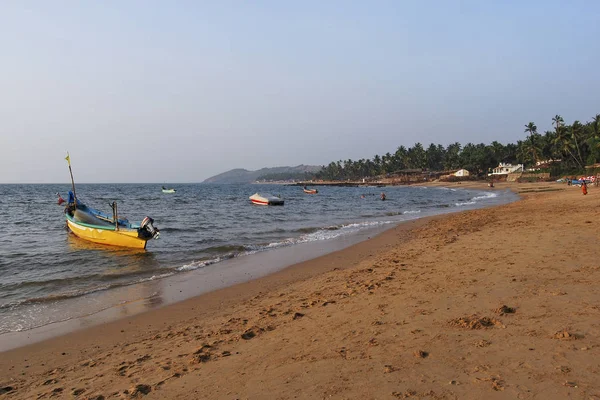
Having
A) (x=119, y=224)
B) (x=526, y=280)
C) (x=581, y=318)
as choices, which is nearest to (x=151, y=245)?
(x=119, y=224)

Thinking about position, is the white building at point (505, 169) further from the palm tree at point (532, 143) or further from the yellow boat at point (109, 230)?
the yellow boat at point (109, 230)

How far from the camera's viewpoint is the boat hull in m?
16.7

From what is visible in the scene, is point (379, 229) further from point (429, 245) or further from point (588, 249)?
point (588, 249)

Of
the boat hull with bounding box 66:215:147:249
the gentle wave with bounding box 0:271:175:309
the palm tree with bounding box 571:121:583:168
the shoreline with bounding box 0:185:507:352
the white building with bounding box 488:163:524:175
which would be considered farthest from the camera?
the white building with bounding box 488:163:524:175

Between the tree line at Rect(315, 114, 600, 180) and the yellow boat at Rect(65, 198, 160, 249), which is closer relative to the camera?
the yellow boat at Rect(65, 198, 160, 249)

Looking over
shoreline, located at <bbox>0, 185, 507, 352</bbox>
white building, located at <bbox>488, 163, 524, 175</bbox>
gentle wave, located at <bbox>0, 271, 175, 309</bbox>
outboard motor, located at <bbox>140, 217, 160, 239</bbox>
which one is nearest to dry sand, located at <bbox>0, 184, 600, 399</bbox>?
shoreline, located at <bbox>0, 185, 507, 352</bbox>

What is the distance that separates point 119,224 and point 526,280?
17972mm

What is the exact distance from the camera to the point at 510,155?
387 ft

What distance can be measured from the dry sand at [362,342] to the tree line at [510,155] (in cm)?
7655

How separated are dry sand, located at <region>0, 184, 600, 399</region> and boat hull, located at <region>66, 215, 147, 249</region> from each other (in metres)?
8.78

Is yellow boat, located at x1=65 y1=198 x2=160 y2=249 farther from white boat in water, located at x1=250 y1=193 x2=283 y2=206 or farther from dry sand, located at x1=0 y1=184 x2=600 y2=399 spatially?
white boat in water, located at x1=250 y1=193 x2=283 y2=206

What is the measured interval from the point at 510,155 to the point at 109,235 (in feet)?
411

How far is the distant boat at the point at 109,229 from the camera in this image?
54.4ft

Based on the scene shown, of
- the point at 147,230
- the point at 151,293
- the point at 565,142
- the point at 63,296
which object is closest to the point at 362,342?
the point at 151,293
